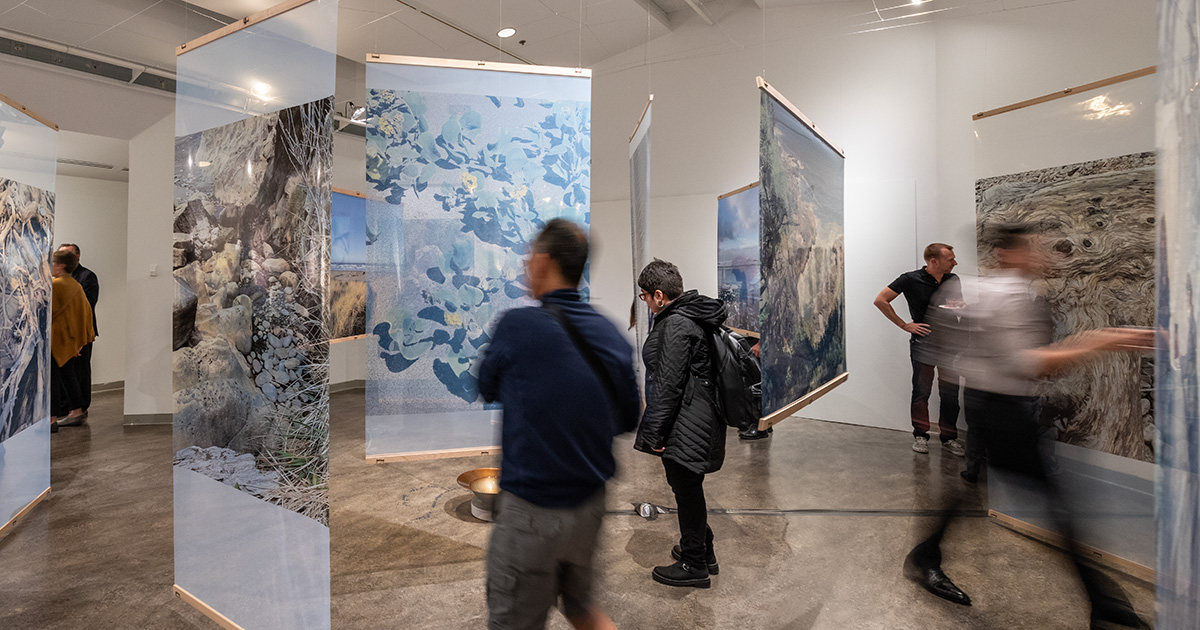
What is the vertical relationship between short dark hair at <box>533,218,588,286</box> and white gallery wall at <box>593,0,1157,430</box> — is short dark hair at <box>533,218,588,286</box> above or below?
below

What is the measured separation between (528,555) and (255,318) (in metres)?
1.43

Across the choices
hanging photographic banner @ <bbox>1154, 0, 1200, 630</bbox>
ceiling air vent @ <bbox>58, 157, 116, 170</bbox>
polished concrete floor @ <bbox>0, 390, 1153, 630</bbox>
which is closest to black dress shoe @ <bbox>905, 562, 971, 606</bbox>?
polished concrete floor @ <bbox>0, 390, 1153, 630</bbox>

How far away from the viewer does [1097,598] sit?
6.88ft

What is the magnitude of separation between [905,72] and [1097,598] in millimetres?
Result: 3168

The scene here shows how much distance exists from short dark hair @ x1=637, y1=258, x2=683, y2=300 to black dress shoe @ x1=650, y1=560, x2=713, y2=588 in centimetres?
127

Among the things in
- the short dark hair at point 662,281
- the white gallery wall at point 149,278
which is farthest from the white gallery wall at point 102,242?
the short dark hair at point 662,281

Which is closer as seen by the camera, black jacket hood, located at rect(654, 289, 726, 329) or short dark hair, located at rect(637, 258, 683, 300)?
black jacket hood, located at rect(654, 289, 726, 329)

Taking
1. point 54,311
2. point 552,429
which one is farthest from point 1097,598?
point 54,311

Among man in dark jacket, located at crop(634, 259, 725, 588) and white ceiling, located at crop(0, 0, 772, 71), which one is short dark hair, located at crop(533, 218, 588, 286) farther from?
white ceiling, located at crop(0, 0, 772, 71)

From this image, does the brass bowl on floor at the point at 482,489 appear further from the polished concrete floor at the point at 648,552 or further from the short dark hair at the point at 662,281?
the short dark hair at the point at 662,281

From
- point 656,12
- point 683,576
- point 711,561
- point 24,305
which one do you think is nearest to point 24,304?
point 24,305

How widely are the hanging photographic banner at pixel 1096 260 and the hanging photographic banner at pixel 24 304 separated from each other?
5254mm

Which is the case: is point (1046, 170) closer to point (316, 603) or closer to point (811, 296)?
point (811, 296)

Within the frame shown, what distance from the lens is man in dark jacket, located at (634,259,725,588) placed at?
2477 millimetres
